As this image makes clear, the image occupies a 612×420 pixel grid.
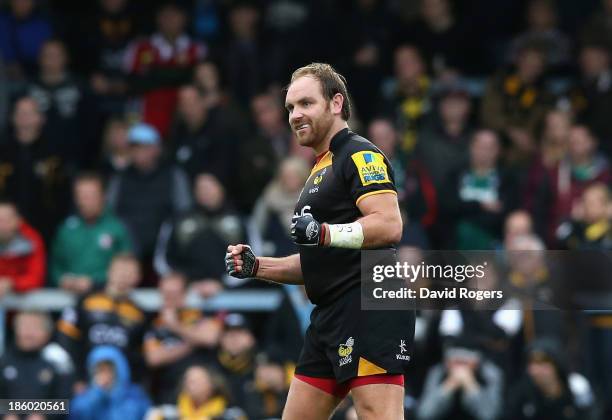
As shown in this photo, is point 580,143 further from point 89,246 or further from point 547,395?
point 89,246

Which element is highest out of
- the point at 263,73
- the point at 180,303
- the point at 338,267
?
the point at 263,73

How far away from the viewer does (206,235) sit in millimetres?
13055

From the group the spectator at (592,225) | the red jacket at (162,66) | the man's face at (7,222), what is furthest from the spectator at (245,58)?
the spectator at (592,225)

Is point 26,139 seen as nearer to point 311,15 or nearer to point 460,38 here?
point 311,15

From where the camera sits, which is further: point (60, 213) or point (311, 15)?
point (311, 15)

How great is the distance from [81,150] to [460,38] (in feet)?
14.5

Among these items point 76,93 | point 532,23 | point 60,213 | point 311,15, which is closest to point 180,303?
point 60,213

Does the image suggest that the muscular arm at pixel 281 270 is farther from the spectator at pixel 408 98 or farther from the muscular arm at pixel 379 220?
the spectator at pixel 408 98

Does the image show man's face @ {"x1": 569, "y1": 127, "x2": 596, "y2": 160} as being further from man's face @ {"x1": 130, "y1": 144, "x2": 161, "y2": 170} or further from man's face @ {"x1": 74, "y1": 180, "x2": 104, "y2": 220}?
man's face @ {"x1": 74, "y1": 180, "x2": 104, "y2": 220}

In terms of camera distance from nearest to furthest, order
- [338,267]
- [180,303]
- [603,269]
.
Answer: [338,267], [603,269], [180,303]

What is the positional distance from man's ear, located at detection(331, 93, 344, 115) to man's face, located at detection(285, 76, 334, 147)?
0.03 meters

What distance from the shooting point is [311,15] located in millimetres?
15602

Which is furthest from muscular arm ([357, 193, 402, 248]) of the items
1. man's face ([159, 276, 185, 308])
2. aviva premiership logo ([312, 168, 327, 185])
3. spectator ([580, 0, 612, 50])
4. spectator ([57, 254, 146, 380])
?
spectator ([580, 0, 612, 50])

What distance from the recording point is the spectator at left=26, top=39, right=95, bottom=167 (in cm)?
1456
